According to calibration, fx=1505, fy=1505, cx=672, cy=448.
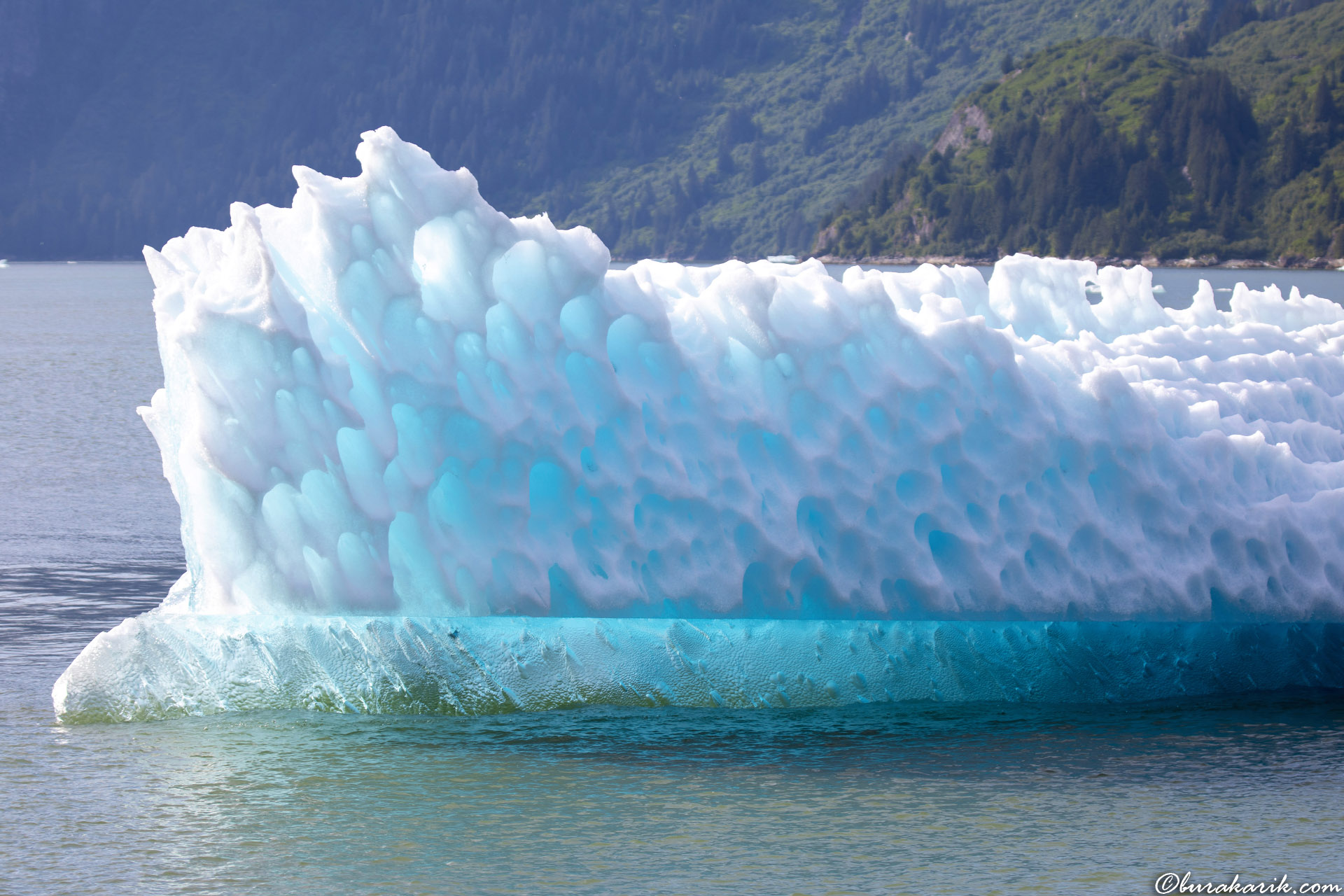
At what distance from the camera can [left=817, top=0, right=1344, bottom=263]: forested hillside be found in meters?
169

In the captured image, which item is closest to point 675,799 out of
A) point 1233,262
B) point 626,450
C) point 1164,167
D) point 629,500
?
point 629,500

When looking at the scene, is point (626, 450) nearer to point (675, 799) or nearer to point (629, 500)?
point (629, 500)

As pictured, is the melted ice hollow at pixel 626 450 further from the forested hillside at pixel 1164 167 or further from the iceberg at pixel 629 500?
the forested hillside at pixel 1164 167

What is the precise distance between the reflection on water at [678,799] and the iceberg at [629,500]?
396 millimetres

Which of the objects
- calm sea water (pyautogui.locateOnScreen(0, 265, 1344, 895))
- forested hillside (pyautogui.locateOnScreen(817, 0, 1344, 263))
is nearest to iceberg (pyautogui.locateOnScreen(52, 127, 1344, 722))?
calm sea water (pyautogui.locateOnScreen(0, 265, 1344, 895))

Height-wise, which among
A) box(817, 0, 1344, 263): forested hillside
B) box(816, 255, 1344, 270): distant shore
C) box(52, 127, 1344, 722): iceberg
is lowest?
box(52, 127, 1344, 722): iceberg

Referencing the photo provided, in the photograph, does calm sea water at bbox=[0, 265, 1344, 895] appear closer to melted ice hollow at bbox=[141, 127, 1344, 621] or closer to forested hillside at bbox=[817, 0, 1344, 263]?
melted ice hollow at bbox=[141, 127, 1344, 621]

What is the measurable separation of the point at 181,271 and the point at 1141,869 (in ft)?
25.8

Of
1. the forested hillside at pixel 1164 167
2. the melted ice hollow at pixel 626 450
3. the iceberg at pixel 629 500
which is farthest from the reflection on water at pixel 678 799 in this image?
the forested hillside at pixel 1164 167

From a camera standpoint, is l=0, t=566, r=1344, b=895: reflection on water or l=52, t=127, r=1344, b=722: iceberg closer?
l=0, t=566, r=1344, b=895: reflection on water

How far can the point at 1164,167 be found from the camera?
182 m

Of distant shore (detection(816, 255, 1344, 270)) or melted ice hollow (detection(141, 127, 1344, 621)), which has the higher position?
distant shore (detection(816, 255, 1344, 270))

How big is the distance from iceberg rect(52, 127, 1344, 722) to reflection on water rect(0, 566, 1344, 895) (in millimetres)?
396

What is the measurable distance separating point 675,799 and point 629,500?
2338mm
